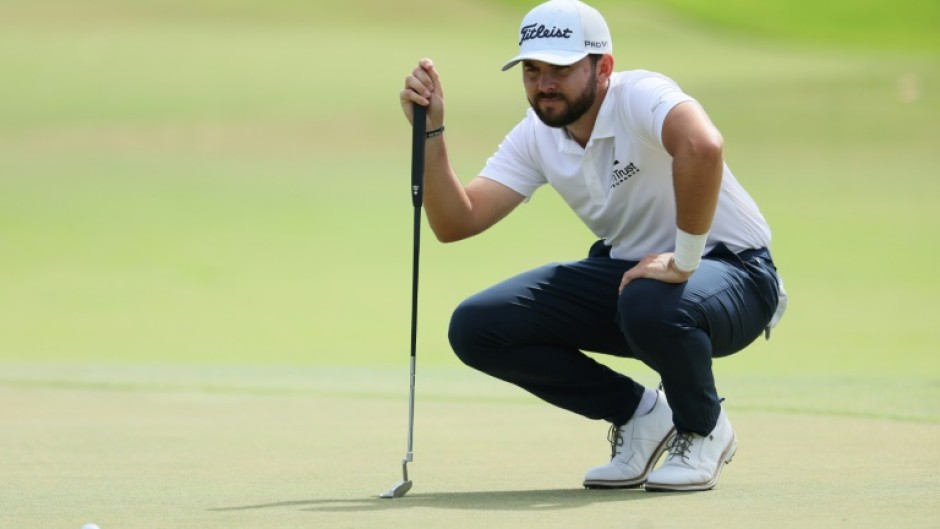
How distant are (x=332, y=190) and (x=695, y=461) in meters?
13.3

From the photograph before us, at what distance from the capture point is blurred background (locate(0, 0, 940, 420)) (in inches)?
409

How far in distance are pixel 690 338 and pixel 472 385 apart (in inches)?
153

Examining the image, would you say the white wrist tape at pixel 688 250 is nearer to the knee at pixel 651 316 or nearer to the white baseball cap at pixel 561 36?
the knee at pixel 651 316

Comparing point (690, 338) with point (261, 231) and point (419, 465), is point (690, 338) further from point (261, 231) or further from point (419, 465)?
point (261, 231)

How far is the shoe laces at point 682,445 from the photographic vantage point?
171 inches

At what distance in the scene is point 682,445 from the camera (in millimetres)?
4371

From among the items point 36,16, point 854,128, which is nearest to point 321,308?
point 854,128

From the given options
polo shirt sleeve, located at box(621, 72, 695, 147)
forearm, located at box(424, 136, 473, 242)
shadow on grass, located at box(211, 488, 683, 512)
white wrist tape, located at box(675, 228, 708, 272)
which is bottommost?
shadow on grass, located at box(211, 488, 683, 512)

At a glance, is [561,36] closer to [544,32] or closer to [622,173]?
[544,32]

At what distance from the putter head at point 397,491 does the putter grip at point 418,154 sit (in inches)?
31.3

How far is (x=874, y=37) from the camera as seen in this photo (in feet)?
102

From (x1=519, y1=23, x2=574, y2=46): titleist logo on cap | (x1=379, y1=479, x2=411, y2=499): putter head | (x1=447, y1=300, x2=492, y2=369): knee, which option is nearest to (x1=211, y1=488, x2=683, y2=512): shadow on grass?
(x1=379, y1=479, x2=411, y2=499): putter head

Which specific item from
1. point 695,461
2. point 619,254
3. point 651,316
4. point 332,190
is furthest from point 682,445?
point 332,190

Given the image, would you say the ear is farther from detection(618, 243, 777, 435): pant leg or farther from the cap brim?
detection(618, 243, 777, 435): pant leg
